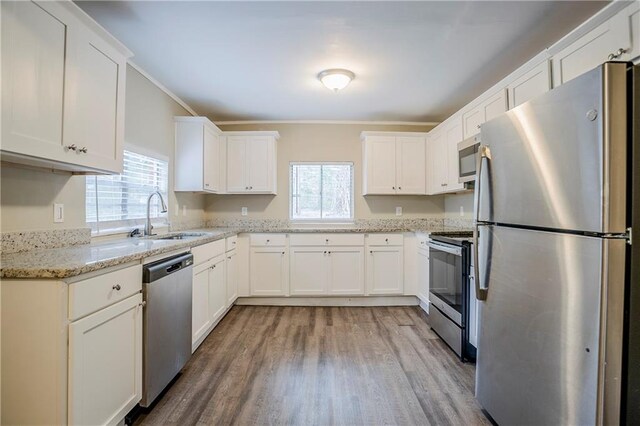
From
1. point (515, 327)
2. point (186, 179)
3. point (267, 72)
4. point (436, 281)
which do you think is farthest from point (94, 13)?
point (436, 281)

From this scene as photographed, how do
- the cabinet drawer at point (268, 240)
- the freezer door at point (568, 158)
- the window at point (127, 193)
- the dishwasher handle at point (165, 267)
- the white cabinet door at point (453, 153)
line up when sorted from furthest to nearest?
1. the cabinet drawer at point (268, 240)
2. the white cabinet door at point (453, 153)
3. the window at point (127, 193)
4. the dishwasher handle at point (165, 267)
5. the freezer door at point (568, 158)

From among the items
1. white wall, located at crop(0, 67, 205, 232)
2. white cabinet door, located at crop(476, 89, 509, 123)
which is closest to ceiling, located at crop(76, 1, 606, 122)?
white wall, located at crop(0, 67, 205, 232)

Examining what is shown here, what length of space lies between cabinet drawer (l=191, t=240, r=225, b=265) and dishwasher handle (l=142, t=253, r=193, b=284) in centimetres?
18

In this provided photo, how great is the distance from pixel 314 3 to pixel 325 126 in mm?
2308

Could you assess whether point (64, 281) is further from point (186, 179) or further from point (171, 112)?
point (171, 112)

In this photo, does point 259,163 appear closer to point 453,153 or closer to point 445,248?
point 453,153

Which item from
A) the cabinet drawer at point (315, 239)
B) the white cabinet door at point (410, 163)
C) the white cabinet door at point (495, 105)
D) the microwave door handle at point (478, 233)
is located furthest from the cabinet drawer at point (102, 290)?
the white cabinet door at point (410, 163)

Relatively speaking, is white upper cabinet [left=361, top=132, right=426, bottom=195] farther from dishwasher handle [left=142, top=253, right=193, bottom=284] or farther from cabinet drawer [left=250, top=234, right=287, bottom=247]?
dishwasher handle [left=142, top=253, right=193, bottom=284]

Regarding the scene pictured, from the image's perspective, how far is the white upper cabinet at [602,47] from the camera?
1.37 meters

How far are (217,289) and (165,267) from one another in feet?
3.61

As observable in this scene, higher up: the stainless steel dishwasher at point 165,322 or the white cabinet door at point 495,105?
the white cabinet door at point 495,105

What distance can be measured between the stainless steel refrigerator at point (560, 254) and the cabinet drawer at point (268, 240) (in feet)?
7.68

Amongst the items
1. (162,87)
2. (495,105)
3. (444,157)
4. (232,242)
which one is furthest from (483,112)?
(162,87)

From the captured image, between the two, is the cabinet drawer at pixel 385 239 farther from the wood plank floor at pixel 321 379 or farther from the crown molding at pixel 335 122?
the crown molding at pixel 335 122
